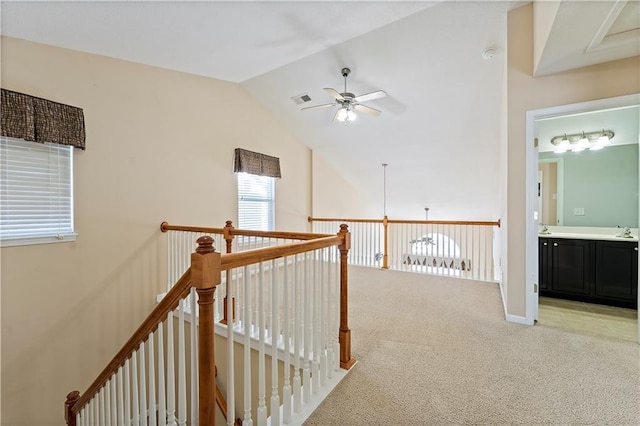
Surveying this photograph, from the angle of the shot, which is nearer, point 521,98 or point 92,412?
point 92,412

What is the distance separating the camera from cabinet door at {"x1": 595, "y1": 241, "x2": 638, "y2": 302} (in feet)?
10.2

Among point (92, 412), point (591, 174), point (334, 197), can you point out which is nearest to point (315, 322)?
point (92, 412)

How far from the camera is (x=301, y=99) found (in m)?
4.44

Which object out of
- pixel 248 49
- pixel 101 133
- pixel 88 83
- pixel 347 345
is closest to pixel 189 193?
pixel 101 133

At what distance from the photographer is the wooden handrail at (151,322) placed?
3.77 ft

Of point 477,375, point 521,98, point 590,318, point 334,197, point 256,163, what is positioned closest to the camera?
point 477,375

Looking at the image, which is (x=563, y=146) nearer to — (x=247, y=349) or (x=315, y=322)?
→ (x=315, y=322)

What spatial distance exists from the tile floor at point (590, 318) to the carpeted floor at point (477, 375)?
21 cm

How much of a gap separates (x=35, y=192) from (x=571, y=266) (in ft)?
19.2

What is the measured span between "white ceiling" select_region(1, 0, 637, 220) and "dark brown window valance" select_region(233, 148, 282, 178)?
89 cm

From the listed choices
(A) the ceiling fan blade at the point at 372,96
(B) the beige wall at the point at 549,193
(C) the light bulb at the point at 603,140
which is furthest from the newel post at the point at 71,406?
(C) the light bulb at the point at 603,140

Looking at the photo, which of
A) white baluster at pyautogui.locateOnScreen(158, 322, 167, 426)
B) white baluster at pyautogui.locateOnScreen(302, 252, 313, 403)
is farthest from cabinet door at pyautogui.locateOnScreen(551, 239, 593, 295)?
white baluster at pyautogui.locateOnScreen(158, 322, 167, 426)

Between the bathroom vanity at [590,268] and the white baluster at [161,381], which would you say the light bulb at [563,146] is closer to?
the bathroom vanity at [590,268]

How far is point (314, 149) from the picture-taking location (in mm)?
5926
